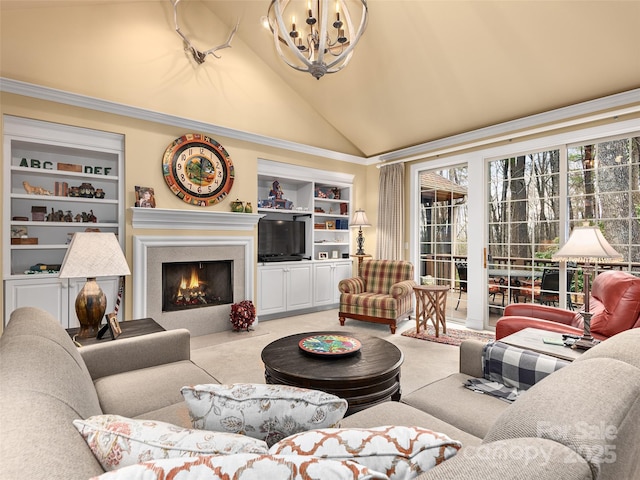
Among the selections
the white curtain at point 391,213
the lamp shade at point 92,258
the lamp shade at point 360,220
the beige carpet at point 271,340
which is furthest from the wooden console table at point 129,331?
the white curtain at point 391,213

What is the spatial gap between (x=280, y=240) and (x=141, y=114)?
253 cm

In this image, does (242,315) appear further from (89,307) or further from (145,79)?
(145,79)

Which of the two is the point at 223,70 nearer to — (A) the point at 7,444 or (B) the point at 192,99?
(B) the point at 192,99

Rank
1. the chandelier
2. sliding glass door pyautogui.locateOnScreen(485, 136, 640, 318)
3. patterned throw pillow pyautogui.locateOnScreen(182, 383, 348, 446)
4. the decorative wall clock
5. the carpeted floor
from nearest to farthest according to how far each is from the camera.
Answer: patterned throw pillow pyautogui.locateOnScreen(182, 383, 348, 446)
the chandelier
sliding glass door pyautogui.locateOnScreen(485, 136, 640, 318)
the carpeted floor
the decorative wall clock

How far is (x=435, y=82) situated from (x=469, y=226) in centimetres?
198

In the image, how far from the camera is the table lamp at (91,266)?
1.96 meters

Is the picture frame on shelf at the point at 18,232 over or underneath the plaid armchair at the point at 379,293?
over

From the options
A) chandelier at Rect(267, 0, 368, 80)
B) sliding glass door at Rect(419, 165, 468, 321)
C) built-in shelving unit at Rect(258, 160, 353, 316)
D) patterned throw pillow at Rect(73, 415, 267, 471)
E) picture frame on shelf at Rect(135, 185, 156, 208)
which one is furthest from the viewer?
built-in shelving unit at Rect(258, 160, 353, 316)

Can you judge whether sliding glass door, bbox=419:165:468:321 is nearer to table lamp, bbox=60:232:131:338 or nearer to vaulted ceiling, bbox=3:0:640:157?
vaulted ceiling, bbox=3:0:640:157

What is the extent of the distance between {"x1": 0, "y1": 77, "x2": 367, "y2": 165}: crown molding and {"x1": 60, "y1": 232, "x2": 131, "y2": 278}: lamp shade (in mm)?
2374

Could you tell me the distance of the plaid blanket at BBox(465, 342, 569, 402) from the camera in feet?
5.22

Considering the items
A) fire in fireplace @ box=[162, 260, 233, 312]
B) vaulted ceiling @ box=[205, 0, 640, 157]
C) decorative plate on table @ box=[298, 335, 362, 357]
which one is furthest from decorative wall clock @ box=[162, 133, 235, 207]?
decorative plate on table @ box=[298, 335, 362, 357]

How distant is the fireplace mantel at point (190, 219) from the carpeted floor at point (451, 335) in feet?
8.65

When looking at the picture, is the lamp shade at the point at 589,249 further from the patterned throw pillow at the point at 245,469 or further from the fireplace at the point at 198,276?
the fireplace at the point at 198,276
